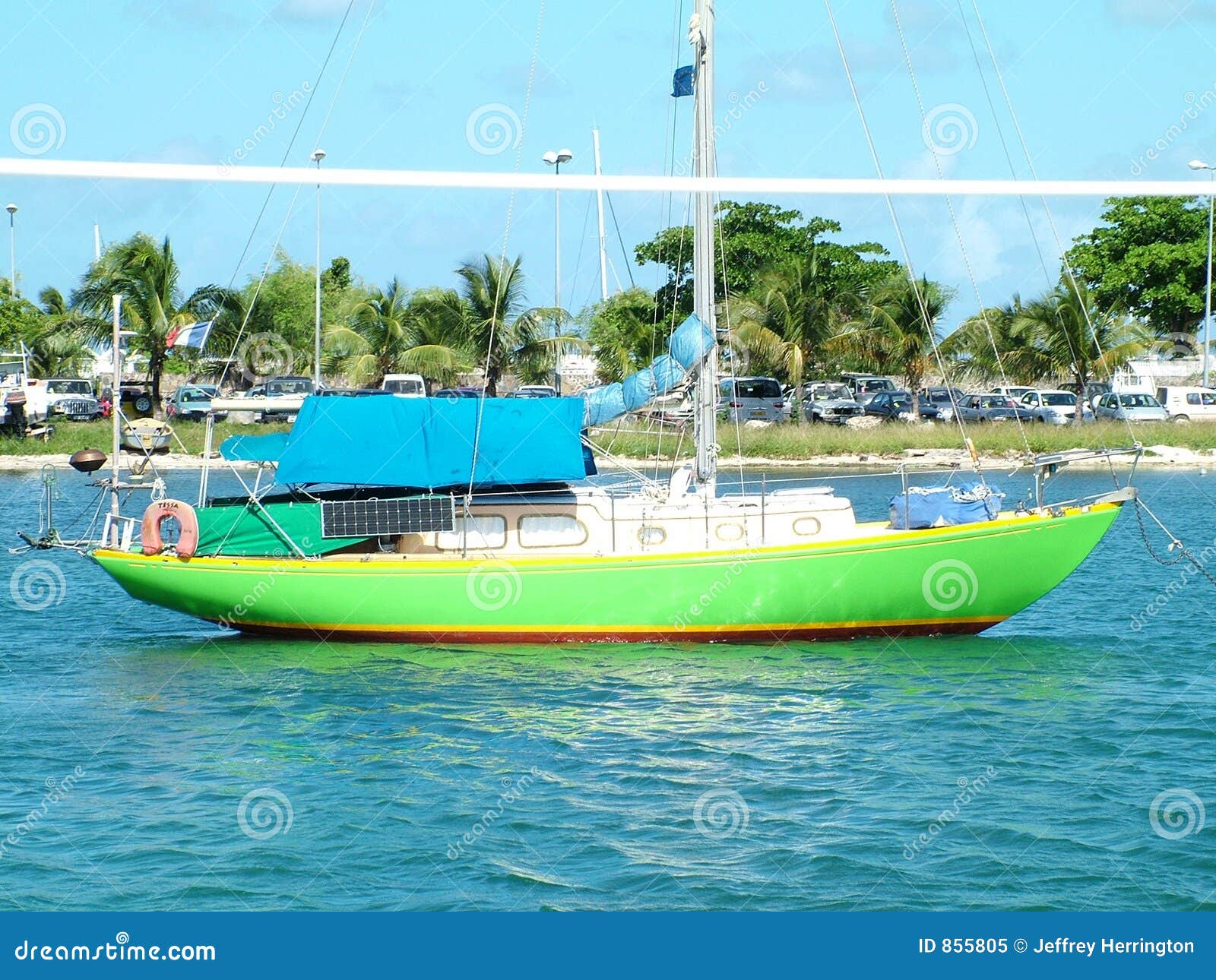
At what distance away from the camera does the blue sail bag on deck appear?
62.1 feet

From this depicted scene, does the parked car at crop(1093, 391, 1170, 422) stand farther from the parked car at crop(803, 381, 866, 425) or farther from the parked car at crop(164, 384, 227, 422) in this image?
the parked car at crop(164, 384, 227, 422)

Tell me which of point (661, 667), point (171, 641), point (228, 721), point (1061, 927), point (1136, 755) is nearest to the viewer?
point (1061, 927)

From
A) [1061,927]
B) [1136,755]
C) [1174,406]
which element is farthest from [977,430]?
[1061,927]

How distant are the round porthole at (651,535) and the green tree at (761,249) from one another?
4494 cm

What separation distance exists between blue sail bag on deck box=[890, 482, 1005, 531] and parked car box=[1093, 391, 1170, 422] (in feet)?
128

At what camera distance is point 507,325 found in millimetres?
52531

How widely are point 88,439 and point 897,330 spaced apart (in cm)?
3008

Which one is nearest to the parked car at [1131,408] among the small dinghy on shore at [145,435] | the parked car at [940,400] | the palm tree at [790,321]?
the parked car at [940,400]

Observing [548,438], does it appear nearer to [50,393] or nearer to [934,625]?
[934,625]

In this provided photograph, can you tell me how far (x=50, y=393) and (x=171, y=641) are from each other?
42437mm

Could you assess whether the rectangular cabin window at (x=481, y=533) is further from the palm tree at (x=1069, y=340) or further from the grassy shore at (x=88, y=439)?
the palm tree at (x=1069, y=340)

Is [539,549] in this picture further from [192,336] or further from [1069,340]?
[1069,340]

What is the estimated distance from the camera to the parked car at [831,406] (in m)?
58.6

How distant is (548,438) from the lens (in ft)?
62.5
